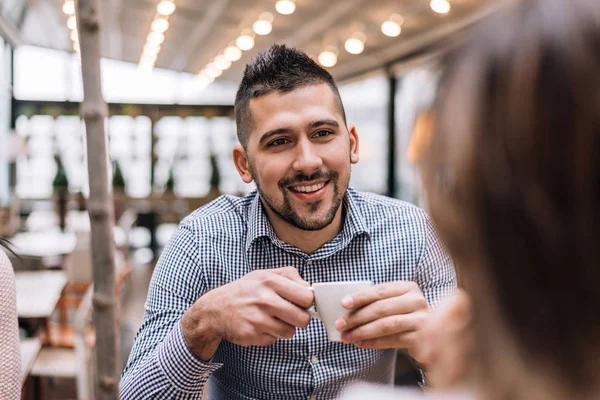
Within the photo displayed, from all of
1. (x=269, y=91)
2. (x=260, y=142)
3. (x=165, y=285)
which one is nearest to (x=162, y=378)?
(x=165, y=285)

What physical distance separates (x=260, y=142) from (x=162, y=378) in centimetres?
63

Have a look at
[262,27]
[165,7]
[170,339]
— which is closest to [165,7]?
[165,7]

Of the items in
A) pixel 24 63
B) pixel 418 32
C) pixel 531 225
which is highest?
pixel 24 63

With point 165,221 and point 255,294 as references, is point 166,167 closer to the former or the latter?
point 165,221

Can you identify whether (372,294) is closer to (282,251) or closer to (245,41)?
Answer: (282,251)

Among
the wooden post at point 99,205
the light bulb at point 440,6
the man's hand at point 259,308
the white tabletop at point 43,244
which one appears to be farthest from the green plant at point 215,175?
the wooden post at point 99,205

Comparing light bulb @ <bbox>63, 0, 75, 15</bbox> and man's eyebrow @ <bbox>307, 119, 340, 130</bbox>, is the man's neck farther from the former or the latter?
light bulb @ <bbox>63, 0, 75, 15</bbox>

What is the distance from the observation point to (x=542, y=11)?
20.7 inches

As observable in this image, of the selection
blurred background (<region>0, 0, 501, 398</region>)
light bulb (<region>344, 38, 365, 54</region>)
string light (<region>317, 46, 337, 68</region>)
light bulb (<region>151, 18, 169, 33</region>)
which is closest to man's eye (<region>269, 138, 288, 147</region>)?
blurred background (<region>0, 0, 501, 398</region>)

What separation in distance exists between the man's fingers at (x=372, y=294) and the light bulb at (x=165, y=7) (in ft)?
25.0

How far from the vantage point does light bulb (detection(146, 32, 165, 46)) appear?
1066 centimetres

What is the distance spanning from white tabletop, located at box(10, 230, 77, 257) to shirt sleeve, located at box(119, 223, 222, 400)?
14.9 ft

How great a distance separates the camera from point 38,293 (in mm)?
3955

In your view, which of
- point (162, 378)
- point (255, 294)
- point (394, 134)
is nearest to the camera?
point (255, 294)
